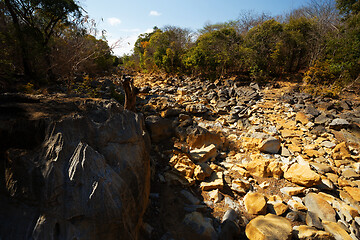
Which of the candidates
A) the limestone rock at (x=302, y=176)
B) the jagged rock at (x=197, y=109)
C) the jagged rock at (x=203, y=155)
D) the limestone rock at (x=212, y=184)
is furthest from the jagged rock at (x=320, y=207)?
the jagged rock at (x=197, y=109)

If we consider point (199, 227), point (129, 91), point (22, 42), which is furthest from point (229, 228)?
point (22, 42)

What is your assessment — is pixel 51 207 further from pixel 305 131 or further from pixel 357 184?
pixel 305 131

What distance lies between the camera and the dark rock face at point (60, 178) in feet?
4.77

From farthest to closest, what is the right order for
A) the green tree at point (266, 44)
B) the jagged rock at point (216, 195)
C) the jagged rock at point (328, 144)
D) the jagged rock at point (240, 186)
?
the green tree at point (266, 44) < the jagged rock at point (328, 144) < the jagged rock at point (240, 186) < the jagged rock at point (216, 195)

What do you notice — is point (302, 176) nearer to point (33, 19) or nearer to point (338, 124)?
point (338, 124)

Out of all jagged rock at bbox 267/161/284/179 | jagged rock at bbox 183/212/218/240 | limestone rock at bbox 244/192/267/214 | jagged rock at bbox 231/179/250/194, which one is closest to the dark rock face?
jagged rock at bbox 183/212/218/240

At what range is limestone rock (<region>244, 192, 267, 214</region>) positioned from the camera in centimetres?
295

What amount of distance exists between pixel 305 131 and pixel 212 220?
16.1 feet

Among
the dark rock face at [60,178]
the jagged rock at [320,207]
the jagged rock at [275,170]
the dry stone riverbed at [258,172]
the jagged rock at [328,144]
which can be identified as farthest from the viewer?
the jagged rock at [328,144]

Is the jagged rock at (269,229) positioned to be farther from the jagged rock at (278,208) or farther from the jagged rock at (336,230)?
the jagged rock at (336,230)

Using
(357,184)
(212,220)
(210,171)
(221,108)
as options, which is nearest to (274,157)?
(357,184)

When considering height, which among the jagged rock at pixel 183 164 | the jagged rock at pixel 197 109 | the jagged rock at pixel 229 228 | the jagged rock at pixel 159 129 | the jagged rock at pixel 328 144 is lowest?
the jagged rock at pixel 229 228

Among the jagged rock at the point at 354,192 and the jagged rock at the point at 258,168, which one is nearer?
the jagged rock at the point at 354,192

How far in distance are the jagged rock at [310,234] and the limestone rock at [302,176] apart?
1.11 m
